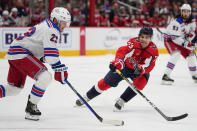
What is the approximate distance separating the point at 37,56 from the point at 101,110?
0.88 metres

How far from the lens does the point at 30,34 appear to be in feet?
9.49

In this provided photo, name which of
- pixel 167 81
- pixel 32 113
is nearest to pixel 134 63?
pixel 32 113

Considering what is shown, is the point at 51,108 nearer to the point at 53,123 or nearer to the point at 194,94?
the point at 53,123

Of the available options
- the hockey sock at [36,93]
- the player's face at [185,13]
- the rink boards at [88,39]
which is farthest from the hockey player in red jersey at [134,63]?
the rink boards at [88,39]

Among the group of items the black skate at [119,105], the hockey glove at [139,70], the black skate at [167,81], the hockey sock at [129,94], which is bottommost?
the black skate at [167,81]

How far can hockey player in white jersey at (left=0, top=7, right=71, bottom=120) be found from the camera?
2801mm

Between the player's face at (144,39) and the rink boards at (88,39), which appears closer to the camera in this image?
the player's face at (144,39)

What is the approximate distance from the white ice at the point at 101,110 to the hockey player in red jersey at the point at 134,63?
219 millimetres

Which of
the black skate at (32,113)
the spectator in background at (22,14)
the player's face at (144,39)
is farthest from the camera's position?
the spectator in background at (22,14)

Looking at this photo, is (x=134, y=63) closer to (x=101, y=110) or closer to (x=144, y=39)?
(x=144, y=39)

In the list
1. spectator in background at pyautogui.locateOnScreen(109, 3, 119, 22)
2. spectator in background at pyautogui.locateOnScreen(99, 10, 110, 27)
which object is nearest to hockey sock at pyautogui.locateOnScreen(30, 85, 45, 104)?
spectator in background at pyautogui.locateOnScreen(99, 10, 110, 27)

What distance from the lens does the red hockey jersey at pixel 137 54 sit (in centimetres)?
333

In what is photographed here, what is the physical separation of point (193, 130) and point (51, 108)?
144cm

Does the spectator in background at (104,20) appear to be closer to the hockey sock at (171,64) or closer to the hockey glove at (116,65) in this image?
the hockey sock at (171,64)
